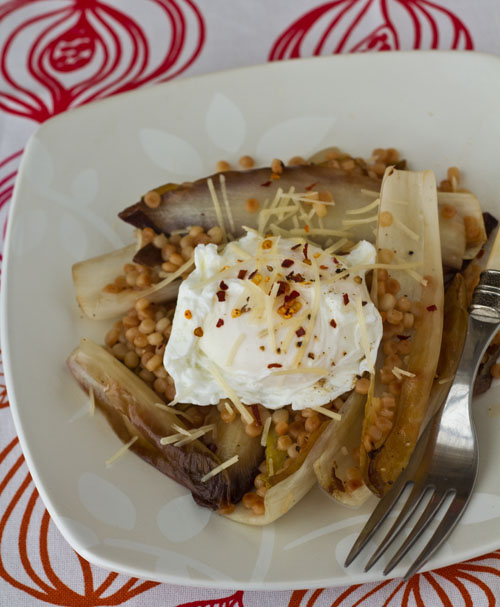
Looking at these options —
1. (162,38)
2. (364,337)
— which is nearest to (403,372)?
(364,337)

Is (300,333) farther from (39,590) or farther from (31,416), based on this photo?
(39,590)

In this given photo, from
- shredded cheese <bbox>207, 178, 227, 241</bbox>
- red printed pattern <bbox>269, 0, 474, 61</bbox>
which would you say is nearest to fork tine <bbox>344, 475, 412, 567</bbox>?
shredded cheese <bbox>207, 178, 227, 241</bbox>

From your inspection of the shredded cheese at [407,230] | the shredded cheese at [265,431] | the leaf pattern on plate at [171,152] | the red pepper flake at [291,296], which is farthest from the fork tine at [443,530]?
the leaf pattern on plate at [171,152]

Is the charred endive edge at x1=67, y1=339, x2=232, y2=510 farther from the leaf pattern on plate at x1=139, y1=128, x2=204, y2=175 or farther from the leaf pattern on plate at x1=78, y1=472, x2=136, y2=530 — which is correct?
the leaf pattern on plate at x1=139, y1=128, x2=204, y2=175

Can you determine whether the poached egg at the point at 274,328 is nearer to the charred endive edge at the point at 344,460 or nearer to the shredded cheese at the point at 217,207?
the charred endive edge at the point at 344,460

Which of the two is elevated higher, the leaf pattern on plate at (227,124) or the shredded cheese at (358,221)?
the leaf pattern on plate at (227,124)

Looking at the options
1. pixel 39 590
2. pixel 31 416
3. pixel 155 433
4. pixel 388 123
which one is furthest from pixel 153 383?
pixel 388 123
